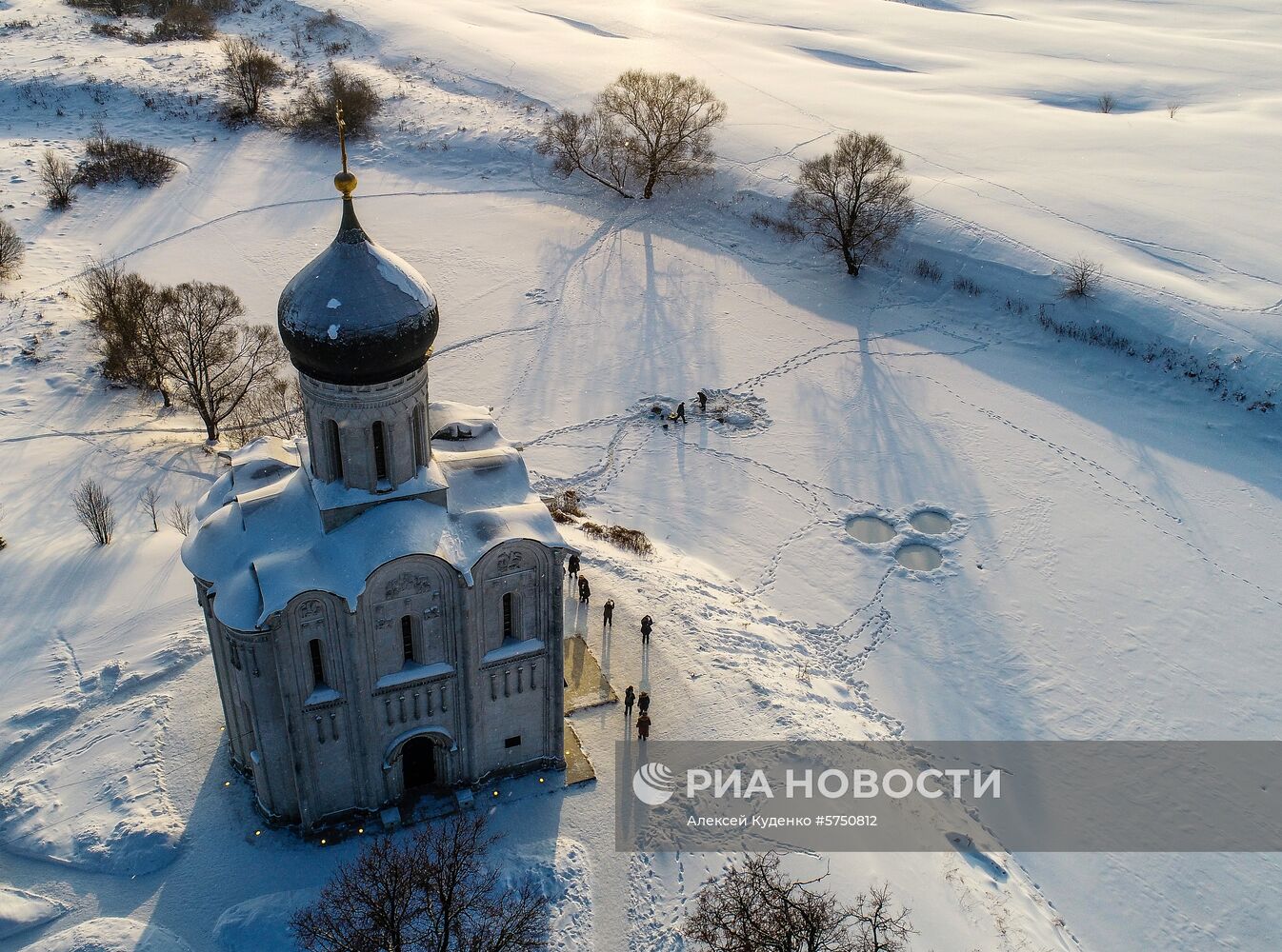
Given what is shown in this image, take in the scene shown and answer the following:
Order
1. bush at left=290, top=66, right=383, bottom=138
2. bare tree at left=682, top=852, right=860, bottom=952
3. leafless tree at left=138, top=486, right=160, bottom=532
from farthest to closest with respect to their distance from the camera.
Answer: 1. bush at left=290, top=66, right=383, bottom=138
2. leafless tree at left=138, top=486, right=160, bottom=532
3. bare tree at left=682, top=852, right=860, bottom=952

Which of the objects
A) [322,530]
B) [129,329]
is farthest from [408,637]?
[129,329]

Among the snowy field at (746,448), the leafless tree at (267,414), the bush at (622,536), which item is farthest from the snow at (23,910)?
the leafless tree at (267,414)

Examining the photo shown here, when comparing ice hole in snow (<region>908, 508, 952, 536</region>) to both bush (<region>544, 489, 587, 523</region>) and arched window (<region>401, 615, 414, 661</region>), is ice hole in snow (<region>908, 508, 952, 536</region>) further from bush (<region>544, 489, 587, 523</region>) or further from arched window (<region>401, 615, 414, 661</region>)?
arched window (<region>401, 615, 414, 661</region>)

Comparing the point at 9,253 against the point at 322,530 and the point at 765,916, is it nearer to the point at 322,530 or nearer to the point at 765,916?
the point at 322,530

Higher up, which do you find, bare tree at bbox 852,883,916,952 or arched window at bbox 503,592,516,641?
arched window at bbox 503,592,516,641

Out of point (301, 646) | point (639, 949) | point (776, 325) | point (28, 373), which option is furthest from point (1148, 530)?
point (28, 373)

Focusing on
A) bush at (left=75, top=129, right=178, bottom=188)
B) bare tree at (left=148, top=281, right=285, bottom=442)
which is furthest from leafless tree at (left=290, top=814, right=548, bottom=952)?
bush at (left=75, top=129, right=178, bottom=188)

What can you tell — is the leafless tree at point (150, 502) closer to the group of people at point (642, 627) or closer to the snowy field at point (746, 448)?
the snowy field at point (746, 448)
